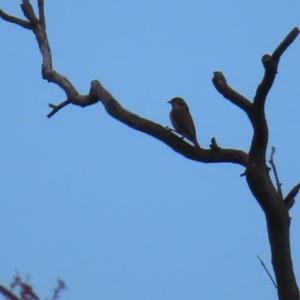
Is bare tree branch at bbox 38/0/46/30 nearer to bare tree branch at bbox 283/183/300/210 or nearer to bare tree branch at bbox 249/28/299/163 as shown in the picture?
bare tree branch at bbox 249/28/299/163

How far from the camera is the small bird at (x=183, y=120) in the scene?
6340 millimetres

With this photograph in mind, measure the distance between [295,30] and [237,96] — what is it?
408 mm

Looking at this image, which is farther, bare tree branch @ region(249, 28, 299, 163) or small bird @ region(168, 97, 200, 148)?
small bird @ region(168, 97, 200, 148)

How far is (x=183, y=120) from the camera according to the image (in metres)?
6.76

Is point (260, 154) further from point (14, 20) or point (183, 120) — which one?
point (183, 120)

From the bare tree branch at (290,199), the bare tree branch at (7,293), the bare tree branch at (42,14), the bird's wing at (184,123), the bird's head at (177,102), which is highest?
the bird's head at (177,102)

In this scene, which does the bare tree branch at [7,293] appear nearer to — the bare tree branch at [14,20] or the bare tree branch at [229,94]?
the bare tree branch at [229,94]

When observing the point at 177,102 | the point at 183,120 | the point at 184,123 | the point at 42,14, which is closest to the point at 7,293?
the point at 42,14

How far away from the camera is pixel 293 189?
2668mm

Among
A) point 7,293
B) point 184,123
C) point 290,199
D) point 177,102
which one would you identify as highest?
point 177,102

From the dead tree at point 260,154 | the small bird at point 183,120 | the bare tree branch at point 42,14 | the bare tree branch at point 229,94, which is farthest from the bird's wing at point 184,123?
the bare tree branch at point 229,94

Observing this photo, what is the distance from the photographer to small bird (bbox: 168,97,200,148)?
6.34 metres

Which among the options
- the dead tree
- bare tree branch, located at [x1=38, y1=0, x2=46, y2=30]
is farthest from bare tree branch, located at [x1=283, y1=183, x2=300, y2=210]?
bare tree branch, located at [x1=38, y1=0, x2=46, y2=30]

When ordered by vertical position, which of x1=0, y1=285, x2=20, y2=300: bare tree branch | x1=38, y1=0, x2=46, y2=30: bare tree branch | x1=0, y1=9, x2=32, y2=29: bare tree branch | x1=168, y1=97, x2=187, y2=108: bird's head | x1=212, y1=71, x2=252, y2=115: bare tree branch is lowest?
x1=0, y1=285, x2=20, y2=300: bare tree branch
